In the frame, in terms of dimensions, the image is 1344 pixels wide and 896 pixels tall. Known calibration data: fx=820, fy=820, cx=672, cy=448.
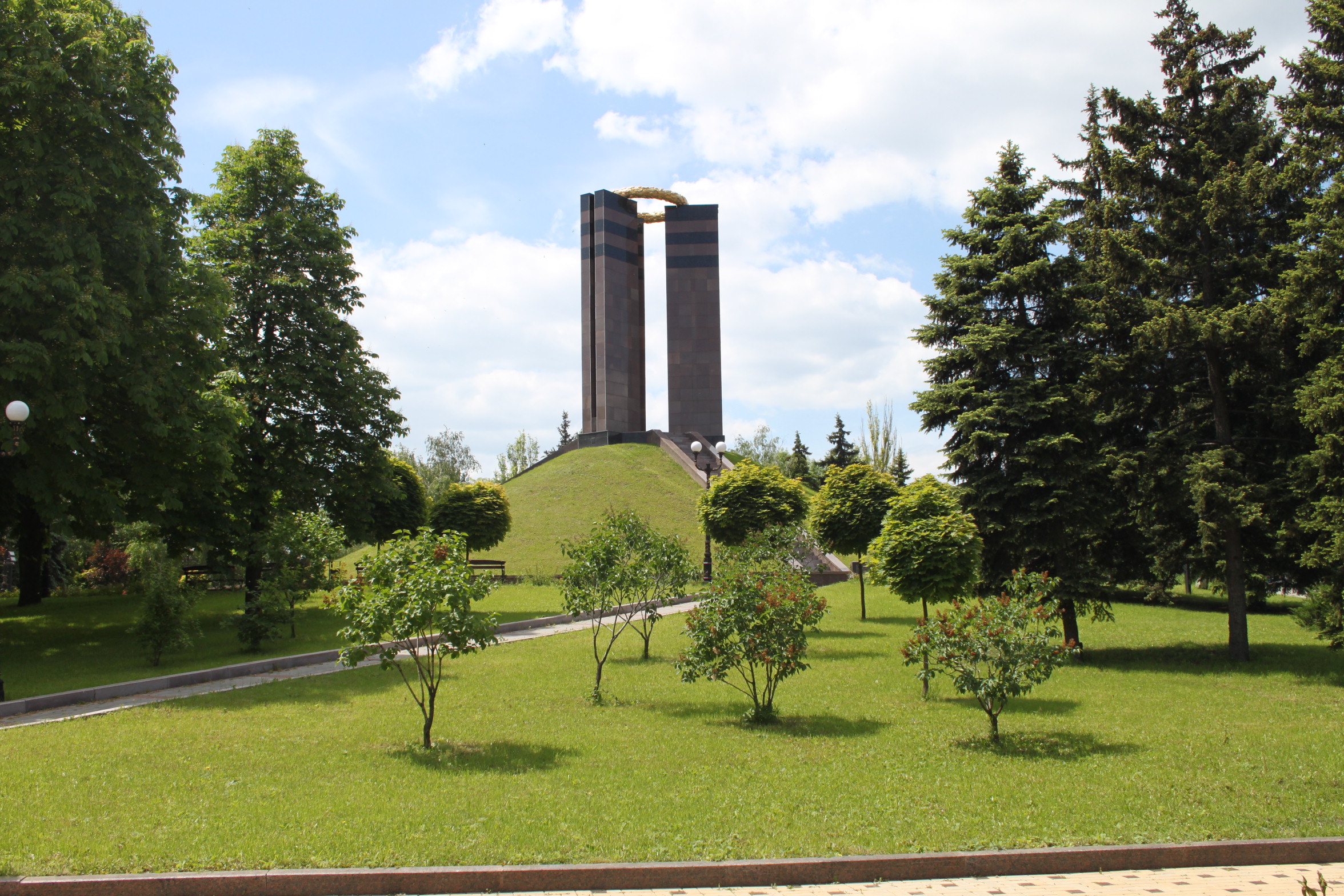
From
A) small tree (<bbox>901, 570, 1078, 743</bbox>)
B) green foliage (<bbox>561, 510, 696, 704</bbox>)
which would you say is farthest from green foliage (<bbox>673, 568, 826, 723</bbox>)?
green foliage (<bbox>561, 510, 696, 704</bbox>)

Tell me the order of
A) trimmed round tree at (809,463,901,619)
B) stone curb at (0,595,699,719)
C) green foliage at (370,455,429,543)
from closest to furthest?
1. stone curb at (0,595,699,719)
2. trimmed round tree at (809,463,901,619)
3. green foliage at (370,455,429,543)

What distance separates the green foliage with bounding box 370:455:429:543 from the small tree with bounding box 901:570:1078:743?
60.6 ft

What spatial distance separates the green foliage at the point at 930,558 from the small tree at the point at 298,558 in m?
9.77

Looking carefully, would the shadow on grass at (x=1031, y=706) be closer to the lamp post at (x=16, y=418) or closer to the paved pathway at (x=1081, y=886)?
the paved pathway at (x=1081, y=886)

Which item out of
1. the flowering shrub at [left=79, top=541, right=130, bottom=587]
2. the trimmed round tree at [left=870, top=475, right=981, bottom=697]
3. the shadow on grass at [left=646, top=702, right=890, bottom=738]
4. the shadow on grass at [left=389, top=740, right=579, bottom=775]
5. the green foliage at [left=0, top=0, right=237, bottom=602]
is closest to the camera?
the shadow on grass at [left=389, top=740, right=579, bottom=775]

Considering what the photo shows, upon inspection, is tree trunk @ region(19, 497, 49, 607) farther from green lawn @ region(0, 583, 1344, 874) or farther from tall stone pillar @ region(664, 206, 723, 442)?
tall stone pillar @ region(664, 206, 723, 442)

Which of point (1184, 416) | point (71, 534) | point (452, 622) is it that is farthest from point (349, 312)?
point (1184, 416)

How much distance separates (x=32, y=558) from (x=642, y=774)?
2200 centimetres

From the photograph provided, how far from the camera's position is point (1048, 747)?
28.8 ft

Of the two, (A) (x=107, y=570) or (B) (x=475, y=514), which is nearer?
(A) (x=107, y=570)

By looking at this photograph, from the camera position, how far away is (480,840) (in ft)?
18.4

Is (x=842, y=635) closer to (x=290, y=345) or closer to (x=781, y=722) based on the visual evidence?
(x=781, y=722)

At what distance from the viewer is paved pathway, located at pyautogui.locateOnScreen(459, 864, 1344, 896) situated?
5.11 metres

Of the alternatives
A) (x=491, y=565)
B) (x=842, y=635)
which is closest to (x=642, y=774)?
(x=842, y=635)
